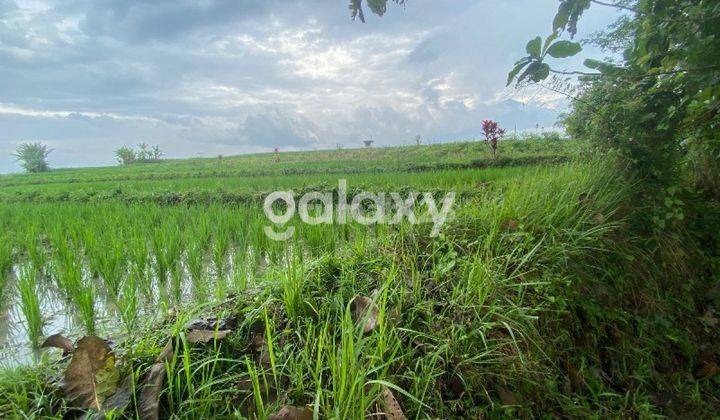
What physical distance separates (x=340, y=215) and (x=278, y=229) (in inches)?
27.6

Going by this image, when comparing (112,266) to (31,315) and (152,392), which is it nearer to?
(31,315)

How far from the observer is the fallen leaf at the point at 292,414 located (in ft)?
3.45

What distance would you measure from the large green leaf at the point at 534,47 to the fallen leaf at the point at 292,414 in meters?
1.68

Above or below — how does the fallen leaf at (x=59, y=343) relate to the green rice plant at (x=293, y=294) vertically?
below

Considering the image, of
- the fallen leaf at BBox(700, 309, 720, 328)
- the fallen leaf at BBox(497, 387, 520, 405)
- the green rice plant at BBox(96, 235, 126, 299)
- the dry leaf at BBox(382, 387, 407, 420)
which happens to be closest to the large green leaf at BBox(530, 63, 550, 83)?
the fallen leaf at BBox(497, 387, 520, 405)

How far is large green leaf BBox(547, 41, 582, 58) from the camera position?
151 cm

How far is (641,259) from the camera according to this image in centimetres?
265

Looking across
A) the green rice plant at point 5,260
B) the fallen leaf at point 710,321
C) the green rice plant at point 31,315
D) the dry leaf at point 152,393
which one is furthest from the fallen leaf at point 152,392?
the fallen leaf at point 710,321

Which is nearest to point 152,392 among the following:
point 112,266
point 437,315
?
point 437,315

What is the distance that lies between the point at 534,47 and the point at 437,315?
1.25 meters

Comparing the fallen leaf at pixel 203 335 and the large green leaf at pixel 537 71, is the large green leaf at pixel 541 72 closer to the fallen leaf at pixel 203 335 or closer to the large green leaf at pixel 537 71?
the large green leaf at pixel 537 71

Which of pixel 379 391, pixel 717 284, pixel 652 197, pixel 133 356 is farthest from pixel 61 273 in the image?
pixel 717 284

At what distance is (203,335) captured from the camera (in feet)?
4.56

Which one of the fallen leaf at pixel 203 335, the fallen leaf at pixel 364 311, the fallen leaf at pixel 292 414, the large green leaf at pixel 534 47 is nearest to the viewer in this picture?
the fallen leaf at pixel 292 414
